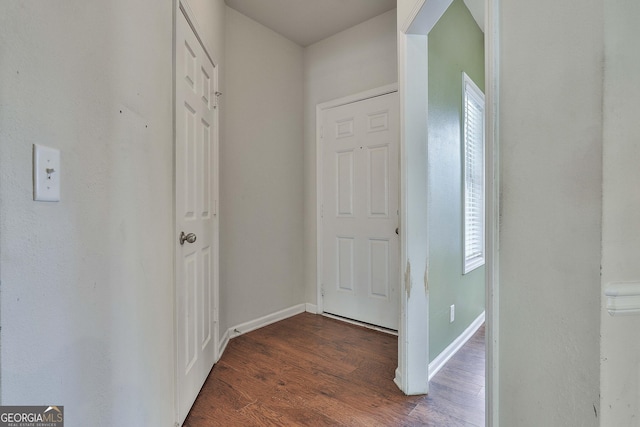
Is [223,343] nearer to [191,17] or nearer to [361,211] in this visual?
[361,211]

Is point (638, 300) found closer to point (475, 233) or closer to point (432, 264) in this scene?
point (432, 264)

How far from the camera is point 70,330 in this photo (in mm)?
772

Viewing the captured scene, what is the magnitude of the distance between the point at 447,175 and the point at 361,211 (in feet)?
2.92

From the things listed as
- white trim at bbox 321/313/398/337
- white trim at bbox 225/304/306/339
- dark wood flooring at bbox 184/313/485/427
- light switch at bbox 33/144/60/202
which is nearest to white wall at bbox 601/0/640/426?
dark wood flooring at bbox 184/313/485/427

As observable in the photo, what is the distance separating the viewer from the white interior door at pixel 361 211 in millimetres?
2592

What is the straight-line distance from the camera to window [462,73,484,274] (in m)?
2.45

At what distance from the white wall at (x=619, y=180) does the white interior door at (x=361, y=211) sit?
1825 mm

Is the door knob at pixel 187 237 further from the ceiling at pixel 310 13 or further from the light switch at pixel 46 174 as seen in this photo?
the ceiling at pixel 310 13

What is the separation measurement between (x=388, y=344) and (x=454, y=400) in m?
0.72

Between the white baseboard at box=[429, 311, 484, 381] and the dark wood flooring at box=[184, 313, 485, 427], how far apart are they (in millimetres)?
37

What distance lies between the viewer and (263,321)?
2.70m

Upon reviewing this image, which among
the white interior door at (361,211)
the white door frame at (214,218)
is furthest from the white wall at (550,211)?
the white interior door at (361,211)

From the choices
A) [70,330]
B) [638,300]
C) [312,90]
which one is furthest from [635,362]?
[312,90]

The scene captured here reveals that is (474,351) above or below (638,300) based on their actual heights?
below
